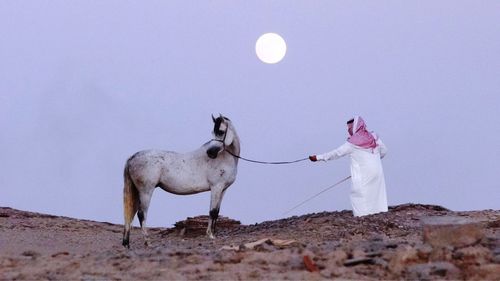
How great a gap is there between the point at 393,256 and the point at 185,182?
287 inches

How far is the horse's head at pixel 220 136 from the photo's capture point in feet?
49.0

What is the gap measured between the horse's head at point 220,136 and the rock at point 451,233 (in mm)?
6355

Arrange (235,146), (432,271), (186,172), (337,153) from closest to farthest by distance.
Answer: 1. (432,271)
2. (186,172)
3. (235,146)
4. (337,153)

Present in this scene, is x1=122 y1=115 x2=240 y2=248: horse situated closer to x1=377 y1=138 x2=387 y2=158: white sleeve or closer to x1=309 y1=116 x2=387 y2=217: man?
x1=309 y1=116 x2=387 y2=217: man

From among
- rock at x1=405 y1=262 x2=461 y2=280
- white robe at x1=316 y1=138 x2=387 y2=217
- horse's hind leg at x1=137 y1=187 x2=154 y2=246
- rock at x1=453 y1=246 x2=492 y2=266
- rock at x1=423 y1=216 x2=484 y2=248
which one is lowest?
rock at x1=405 y1=262 x2=461 y2=280

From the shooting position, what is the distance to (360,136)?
634 inches

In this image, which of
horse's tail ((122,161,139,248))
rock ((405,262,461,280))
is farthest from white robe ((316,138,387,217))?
rock ((405,262,461,280))

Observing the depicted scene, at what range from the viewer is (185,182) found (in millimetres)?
14992

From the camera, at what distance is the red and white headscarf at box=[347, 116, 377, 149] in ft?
52.7

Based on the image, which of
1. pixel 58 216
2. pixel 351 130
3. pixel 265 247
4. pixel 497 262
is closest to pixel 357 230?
pixel 351 130

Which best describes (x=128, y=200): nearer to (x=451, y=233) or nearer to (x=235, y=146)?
(x=235, y=146)

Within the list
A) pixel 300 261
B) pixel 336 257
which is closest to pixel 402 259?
pixel 336 257

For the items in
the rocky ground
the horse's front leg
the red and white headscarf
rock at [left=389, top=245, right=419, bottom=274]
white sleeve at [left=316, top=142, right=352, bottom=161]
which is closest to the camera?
the rocky ground

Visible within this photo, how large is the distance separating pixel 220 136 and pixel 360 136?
2.88 meters
